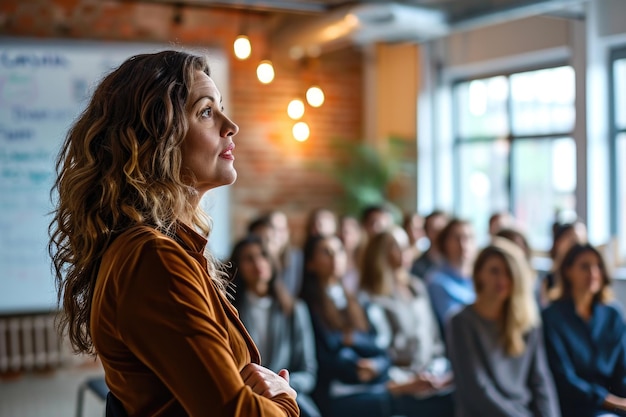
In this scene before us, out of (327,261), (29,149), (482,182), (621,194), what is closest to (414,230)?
(482,182)

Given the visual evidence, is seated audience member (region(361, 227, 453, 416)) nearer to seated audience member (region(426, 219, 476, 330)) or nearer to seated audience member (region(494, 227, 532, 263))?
seated audience member (region(426, 219, 476, 330))

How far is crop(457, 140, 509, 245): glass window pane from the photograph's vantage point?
7.32 m

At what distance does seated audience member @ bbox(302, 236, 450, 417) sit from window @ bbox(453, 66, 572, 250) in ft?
8.39

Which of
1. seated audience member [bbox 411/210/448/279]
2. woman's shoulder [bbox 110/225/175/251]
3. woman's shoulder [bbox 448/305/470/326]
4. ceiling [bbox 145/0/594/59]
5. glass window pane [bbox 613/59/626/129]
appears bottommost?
woman's shoulder [bbox 448/305/470/326]

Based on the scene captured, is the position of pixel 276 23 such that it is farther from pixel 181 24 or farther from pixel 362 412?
pixel 362 412

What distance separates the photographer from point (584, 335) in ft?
11.9

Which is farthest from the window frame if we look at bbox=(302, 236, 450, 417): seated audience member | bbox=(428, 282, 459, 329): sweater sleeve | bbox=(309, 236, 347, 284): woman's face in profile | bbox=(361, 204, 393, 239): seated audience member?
bbox=(309, 236, 347, 284): woman's face in profile

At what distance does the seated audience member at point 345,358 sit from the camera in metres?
4.39

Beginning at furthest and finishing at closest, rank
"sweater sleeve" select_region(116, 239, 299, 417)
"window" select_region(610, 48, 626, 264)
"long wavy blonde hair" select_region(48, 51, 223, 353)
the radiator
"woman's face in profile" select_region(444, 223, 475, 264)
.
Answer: the radiator
"window" select_region(610, 48, 626, 264)
"woman's face in profile" select_region(444, 223, 475, 264)
"long wavy blonde hair" select_region(48, 51, 223, 353)
"sweater sleeve" select_region(116, 239, 299, 417)

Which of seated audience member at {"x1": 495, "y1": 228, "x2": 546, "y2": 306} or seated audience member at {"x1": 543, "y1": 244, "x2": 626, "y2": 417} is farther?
seated audience member at {"x1": 495, "y1": 228, "x2": 546, "y2": 306}

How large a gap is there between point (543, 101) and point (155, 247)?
606 centimetres

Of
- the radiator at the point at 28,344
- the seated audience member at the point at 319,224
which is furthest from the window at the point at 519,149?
the radiator at the point at 28,344

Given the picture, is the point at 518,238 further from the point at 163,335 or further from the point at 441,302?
the point at 163,335

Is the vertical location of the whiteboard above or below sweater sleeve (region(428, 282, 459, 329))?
above
